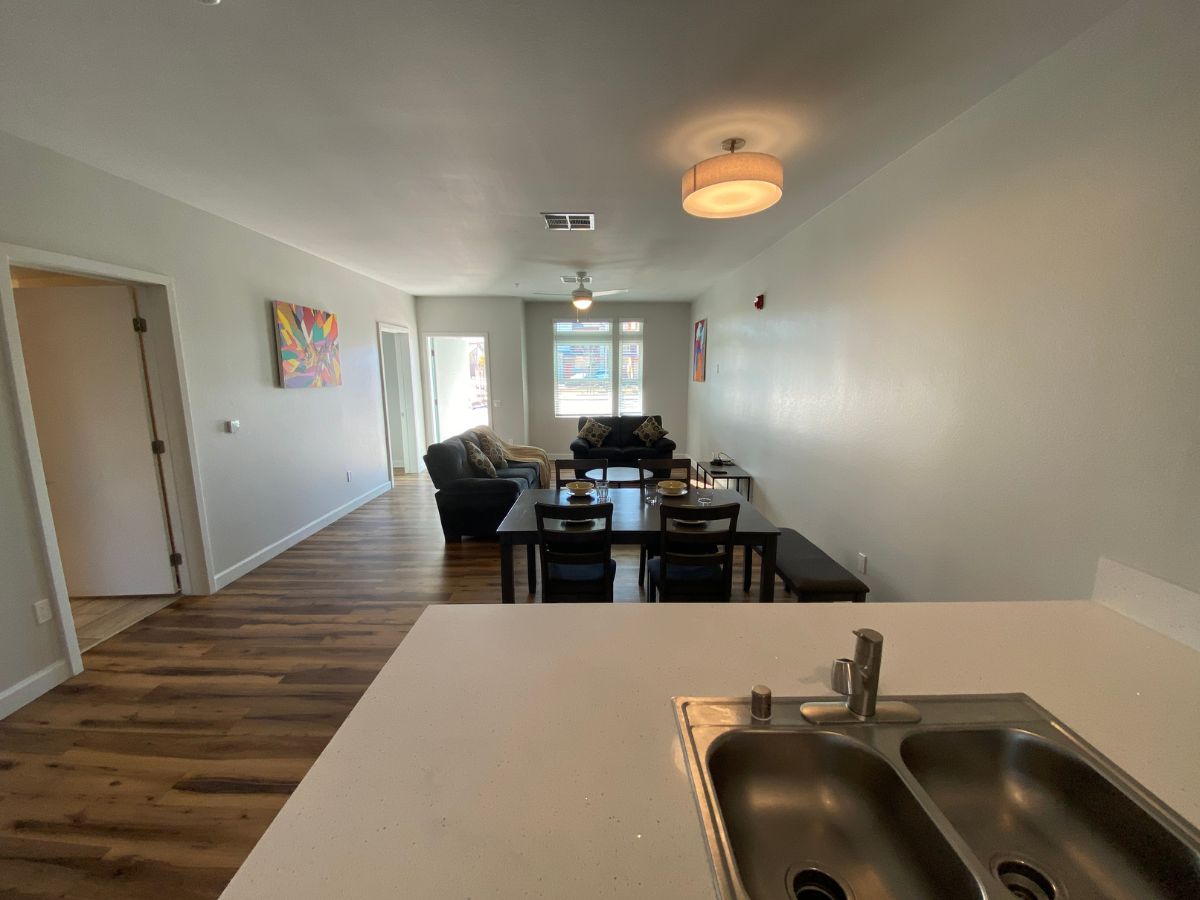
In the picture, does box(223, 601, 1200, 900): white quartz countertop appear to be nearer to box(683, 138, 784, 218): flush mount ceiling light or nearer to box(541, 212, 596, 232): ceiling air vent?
box(683, 138, 784, 218): flush mount ceiling light

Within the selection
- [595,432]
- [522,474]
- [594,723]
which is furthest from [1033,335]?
[595,432]

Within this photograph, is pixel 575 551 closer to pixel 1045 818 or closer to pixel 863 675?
pixel 863 675

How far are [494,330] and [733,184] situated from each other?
5602mm

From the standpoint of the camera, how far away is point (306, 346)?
4312mm

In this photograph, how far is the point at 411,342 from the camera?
22.6 feet

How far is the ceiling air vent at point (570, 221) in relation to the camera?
3240 mm

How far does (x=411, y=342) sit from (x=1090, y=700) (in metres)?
7.36

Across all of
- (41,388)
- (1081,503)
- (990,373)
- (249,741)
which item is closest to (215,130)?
(41,388)

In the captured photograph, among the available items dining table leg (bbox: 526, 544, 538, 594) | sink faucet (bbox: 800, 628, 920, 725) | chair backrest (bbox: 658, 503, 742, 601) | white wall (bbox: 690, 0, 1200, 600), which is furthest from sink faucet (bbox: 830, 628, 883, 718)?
dining table leg (bbox: 526, 544, 538, 594)

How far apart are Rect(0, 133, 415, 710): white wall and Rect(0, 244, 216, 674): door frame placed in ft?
0.14

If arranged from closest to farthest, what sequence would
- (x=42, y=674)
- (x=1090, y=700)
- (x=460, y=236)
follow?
(x=1090, y=700) < (x=42, y=674) < (x=460, y=236)

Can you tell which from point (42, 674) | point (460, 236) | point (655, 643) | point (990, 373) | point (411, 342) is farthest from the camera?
point (411, 342)

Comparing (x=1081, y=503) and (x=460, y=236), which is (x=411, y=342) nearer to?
(x=460, y=236)

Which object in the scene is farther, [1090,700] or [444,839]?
[1090,700]
